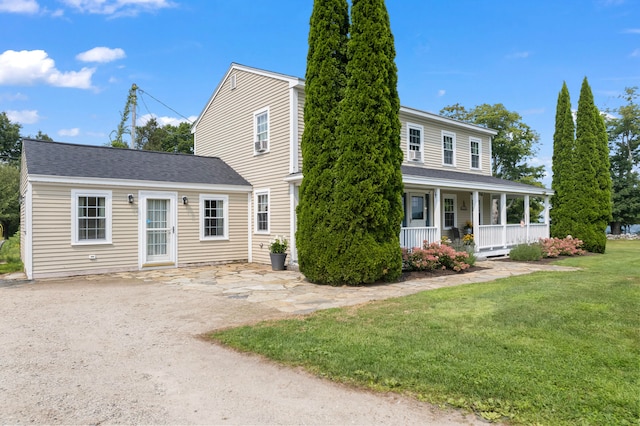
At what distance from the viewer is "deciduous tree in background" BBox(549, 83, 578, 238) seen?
682 inches

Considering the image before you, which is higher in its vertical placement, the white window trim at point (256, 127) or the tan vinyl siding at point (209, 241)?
the white window trim at point (256, 127)

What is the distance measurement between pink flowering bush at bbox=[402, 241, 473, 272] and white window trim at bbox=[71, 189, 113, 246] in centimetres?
852

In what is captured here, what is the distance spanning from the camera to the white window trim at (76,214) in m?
10.9

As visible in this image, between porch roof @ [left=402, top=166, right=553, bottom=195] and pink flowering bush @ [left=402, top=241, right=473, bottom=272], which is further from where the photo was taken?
porch roof @ [left=402, top=166, right=553, bottom=195]

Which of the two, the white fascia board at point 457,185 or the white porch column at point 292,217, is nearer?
the white fascia board at point 457,185

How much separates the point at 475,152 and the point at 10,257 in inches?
782

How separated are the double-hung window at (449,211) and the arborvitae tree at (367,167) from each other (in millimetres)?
8115

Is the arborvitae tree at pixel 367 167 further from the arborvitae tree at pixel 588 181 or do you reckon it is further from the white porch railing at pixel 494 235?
the arborvitae tree at pixel 588 181

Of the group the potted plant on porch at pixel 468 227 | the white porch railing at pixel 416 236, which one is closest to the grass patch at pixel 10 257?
the white porch railing at pixel 416 236

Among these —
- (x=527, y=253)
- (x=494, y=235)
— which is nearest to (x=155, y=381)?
(x=527, y=253)

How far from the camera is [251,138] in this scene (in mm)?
14367

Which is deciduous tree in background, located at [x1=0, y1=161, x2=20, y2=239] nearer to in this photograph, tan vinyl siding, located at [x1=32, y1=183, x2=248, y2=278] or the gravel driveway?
tan vinyl siding, located at [x1=32, y1=183, x2=248, y2=278]

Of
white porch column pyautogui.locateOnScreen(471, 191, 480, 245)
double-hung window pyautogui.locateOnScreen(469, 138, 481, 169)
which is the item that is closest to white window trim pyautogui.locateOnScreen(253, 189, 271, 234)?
white porch column pyautogui.locateOnScreen(471, 191, 480, 245)

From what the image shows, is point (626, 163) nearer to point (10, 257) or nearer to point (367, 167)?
point (367, 167)
